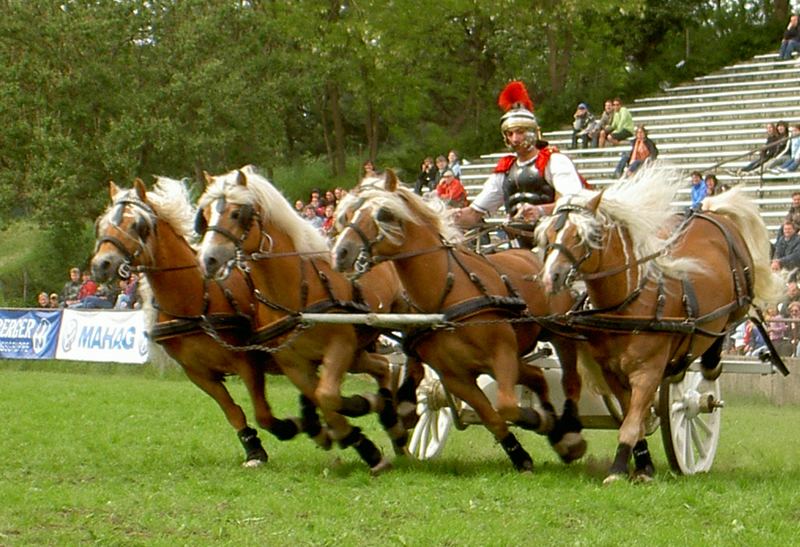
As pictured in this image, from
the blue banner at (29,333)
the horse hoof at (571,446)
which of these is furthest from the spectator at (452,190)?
the horse hoof at (571,446)

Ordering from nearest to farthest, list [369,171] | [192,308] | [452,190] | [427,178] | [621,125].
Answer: [192,308] < [369,171] < [452,190] < [427,178] < [621,125]

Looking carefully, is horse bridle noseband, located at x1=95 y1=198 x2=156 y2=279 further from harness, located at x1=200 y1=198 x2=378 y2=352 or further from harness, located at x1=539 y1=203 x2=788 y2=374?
harness, located at x1=539 y1=203 x2=788 y2=374

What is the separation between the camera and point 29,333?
2322 centimetres

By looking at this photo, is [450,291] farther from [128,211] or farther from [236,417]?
[128,211]

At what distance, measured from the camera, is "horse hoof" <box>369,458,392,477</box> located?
9773 mm

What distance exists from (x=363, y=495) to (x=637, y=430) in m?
1.75

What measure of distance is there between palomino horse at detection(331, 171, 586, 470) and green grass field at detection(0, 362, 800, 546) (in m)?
0.53

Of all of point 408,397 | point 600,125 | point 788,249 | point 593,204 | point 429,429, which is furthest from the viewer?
point 600,125

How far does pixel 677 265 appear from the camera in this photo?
30.2ft

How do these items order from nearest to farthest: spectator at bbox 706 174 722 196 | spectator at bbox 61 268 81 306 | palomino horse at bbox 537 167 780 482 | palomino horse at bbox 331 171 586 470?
palomino horse at bbox 537 167 780 482 < palomino horse at bbox 331 171 586 470 < spectator at bbox 706 174 722 196 < spectator at bbox 61 268 81 306

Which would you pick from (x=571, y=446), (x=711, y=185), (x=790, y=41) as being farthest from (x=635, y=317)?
(x=790, y=41)

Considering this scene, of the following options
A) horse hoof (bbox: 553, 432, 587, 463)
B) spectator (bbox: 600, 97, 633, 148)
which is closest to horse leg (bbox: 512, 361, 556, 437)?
horse hoof (bbox: 553, 432, 587, 463)

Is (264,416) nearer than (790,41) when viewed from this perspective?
Yes

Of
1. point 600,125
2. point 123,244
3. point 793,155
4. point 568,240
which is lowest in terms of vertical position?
point 793,155
